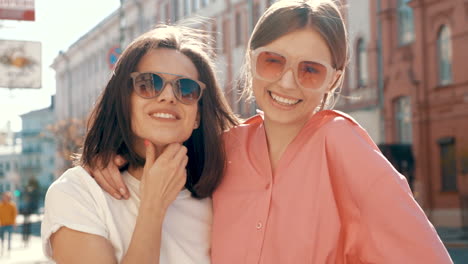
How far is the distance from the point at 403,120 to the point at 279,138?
91.1 ft

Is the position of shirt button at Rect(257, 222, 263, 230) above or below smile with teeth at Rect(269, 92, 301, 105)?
below

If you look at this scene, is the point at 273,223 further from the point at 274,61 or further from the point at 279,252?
the point at 274,61

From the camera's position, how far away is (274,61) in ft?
9.67

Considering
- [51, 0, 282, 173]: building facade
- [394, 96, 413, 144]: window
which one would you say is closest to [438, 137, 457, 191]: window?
[394, 96, 413, 144]: window

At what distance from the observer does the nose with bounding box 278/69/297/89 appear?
2922mm

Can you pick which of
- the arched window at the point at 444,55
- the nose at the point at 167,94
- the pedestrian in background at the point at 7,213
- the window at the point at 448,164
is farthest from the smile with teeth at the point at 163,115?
the arched window at the point at 444,55

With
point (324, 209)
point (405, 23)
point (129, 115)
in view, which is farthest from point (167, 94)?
point (405, 23)

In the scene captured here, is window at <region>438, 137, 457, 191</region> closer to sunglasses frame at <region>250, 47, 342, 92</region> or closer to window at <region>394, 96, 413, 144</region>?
window at <region>394, 96, 413, 144</region>

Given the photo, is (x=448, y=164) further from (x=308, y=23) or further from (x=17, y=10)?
(x=308, y=23)

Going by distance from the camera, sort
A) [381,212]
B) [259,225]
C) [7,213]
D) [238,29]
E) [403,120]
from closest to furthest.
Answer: [381,212]
[259,225]
[7,213]
[403,120]
[238,29]

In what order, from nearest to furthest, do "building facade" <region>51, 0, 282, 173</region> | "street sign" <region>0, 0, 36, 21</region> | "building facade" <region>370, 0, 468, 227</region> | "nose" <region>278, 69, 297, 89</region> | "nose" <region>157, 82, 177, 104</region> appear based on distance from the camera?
"nose" <region>278, 69, 297, 89</region> < "nose" <region>157, 82, 177, 104</region> < "street sign" <region>0, 0, 36, 21</region> < "building facade" <region>370, 0, 468, 227</region> < "building facade" <region>51, 0, 282, 173</region>

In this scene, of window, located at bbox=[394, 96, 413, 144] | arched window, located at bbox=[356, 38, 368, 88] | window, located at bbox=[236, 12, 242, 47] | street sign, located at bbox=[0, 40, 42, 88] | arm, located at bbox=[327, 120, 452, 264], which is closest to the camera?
arm, located at bbox=[327, 120, 452, 264]

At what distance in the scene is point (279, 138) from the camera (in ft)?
9.94

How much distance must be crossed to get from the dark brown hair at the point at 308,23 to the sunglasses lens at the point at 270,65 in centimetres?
6
